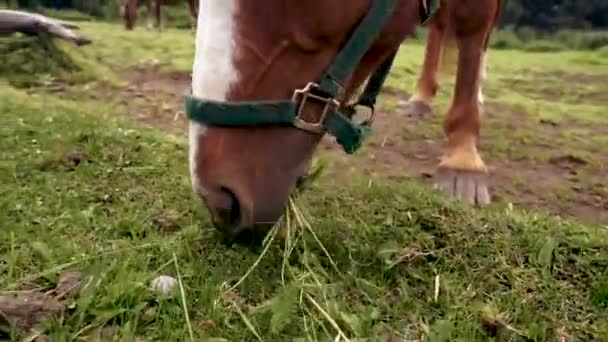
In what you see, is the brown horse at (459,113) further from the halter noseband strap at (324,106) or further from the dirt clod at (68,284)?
the dirt clod at (68,284)

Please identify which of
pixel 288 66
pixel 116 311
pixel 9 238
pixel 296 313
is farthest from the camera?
pixel 9 238

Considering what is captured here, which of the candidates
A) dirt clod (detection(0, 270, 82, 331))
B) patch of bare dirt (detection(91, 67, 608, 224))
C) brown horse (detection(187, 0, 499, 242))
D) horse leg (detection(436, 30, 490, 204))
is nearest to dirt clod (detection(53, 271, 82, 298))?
dirt clod (detection(0, 270, 82, 331))

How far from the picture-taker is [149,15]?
58.2ft

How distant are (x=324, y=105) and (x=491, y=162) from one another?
5.87 ft

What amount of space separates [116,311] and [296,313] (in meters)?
0.36

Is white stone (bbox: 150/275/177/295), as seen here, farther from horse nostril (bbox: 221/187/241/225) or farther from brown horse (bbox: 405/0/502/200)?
brown horse (bbox: 405/0/502/200)

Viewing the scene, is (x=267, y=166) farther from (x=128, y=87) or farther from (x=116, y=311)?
(x=128, y=87)

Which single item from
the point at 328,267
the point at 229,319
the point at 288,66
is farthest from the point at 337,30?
the point at 229,319

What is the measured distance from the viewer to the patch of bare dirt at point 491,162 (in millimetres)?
2996

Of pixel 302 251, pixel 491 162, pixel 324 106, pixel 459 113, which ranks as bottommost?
pixel 491 162

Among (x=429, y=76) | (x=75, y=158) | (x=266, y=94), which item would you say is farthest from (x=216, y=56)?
(x=429, y=76)

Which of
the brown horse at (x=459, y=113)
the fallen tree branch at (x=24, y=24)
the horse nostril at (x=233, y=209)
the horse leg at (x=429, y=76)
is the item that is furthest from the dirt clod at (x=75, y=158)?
the fallen tree branch at (x=24, y=24)

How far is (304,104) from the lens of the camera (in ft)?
6.18

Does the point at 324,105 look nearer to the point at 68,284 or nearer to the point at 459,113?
the point at 68,284
